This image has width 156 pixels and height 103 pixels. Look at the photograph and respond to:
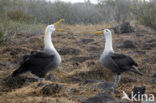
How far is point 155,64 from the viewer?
6.07 metres

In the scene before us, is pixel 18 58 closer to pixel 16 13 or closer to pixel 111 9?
pixel 16 13

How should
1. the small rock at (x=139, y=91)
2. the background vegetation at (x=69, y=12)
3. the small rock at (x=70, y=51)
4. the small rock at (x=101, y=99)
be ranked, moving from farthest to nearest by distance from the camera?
the background vegetation at (x=69, y=12) → the small rock at (x=70, y=51) → the small rock at (x=139, y=91) → the small rock at (x=101, y=99)

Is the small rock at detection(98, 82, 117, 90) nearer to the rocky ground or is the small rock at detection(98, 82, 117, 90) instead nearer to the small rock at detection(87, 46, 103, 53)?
the rocky ground

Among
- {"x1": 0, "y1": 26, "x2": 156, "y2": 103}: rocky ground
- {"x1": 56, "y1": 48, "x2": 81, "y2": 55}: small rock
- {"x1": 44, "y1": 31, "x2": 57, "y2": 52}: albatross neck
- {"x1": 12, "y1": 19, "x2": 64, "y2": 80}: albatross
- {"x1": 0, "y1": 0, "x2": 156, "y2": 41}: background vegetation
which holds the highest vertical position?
{"x1": 0, "y1": 0, "x2": 156, "y2": 41}: background vegetation

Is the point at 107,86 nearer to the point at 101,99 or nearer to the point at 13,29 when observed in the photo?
the point at 101,99

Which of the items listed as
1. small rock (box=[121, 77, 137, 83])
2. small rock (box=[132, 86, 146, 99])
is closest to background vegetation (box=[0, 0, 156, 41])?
small rock (box=[121, 77, 137, 83])

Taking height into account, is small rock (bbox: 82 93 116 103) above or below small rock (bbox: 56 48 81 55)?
below

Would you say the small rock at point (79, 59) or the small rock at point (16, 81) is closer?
the small rock at point (16, 81)

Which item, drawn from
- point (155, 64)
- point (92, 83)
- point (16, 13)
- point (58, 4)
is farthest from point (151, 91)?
point (58, 4)

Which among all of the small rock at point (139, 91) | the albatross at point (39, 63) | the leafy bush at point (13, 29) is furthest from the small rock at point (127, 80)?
the leafy bush at point (13, 29)

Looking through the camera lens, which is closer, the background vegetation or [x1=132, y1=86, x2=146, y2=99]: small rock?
[x1=132, y1=86, x2=146, y2=99]: small rock

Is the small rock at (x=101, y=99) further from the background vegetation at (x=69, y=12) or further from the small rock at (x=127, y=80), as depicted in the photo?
the background vegetation at (x=69, y=12)

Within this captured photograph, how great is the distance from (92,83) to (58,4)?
1554 centimetres

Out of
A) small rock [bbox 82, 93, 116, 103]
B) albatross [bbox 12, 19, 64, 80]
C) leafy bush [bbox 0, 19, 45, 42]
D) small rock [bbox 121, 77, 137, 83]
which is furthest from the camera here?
leafy bush [bbox 0, 19, 45, 42]
